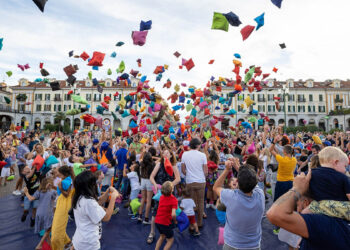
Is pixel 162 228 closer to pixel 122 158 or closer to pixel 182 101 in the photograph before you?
pixel 122 158

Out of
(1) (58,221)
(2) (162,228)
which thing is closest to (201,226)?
(2) (162,228)

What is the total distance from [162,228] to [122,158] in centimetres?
349

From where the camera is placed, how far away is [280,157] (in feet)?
15.2

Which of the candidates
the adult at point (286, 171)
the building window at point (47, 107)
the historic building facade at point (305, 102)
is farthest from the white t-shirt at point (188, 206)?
the building window at point (47, 107)

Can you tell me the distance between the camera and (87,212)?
2480 millimetres

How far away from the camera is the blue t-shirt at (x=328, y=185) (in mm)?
1626

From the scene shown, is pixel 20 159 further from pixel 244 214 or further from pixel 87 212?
pixel 244 214

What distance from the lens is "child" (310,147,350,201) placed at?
163cm

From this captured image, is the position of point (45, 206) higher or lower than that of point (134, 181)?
lower

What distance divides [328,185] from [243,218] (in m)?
0.93

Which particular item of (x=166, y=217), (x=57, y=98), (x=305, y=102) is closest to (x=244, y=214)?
(x=166, y=217)

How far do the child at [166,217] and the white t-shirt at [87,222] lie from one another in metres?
1.29

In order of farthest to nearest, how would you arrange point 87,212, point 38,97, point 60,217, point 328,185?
point 38,97
point 60,217
point 87,212
point 328,185

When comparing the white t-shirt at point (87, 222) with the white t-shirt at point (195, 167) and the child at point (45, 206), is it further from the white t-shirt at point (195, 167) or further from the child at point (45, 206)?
the white t-shirt at point (195, 167)
